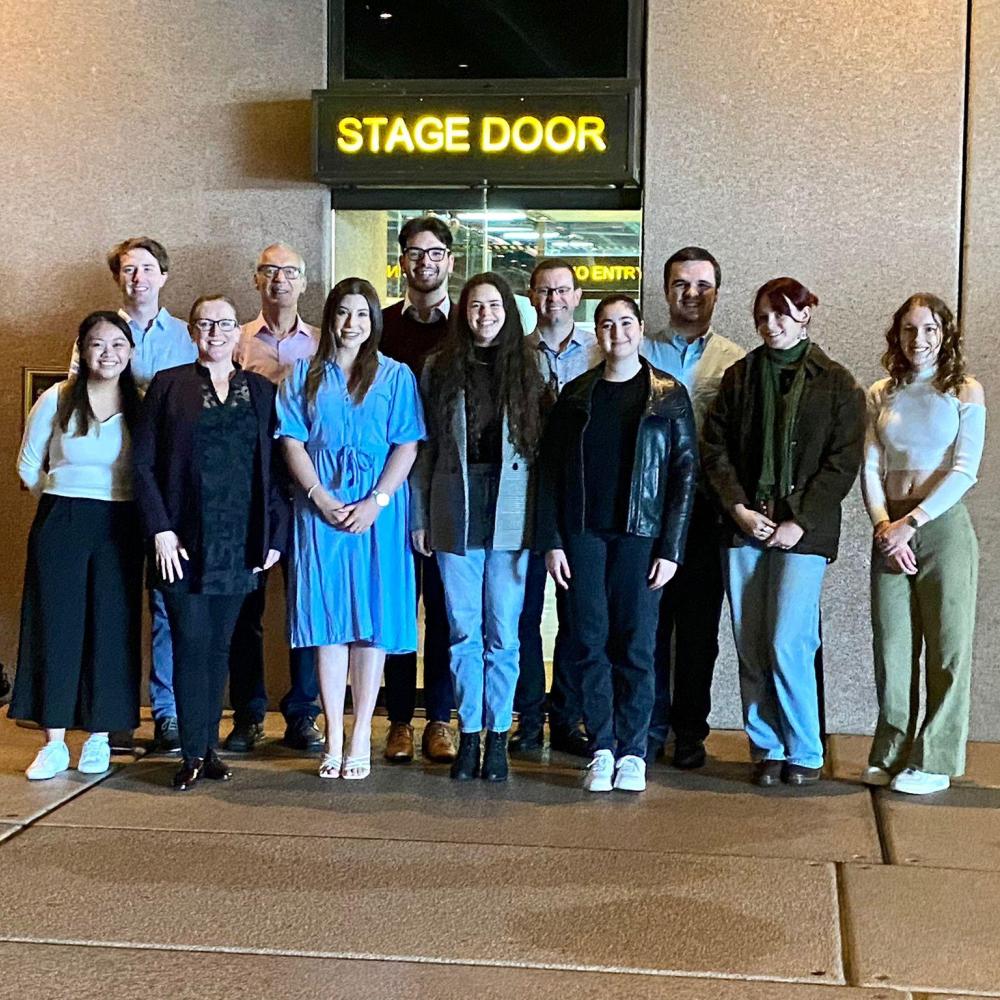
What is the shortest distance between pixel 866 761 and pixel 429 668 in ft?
6.03

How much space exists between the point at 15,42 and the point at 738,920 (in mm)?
5237

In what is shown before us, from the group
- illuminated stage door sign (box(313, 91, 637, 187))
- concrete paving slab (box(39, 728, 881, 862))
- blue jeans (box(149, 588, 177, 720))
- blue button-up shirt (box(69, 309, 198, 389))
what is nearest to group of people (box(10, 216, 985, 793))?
concrete paving slab (box(39, 728, 881, 862))

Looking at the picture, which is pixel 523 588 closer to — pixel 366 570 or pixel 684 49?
pixel 366 570

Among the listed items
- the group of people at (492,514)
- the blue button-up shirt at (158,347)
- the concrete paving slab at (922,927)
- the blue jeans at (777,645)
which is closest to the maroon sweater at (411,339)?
the group of people at (492,514)

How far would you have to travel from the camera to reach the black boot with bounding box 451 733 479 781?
4.91 meters

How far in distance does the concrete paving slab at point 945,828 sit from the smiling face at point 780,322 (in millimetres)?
1718

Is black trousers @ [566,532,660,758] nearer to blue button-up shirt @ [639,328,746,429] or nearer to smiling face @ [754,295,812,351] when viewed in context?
blue button-up shirt @ [639,328,746,429]

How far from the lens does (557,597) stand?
17.3 ft

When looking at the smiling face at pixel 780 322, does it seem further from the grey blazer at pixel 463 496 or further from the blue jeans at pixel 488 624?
the blue jeans at pixel 488 624

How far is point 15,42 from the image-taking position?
6.27 metres

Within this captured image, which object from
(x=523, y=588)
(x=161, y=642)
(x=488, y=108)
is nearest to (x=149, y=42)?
(x=488, y=108)

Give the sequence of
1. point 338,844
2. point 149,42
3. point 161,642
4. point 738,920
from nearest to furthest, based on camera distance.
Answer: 1. point 738,920
2. point 338,844
3. point 161,642
4. point 149,42

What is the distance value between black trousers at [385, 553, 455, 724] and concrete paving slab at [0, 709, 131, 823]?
44.3 inches

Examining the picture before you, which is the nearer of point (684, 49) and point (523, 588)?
point (523, 588)
